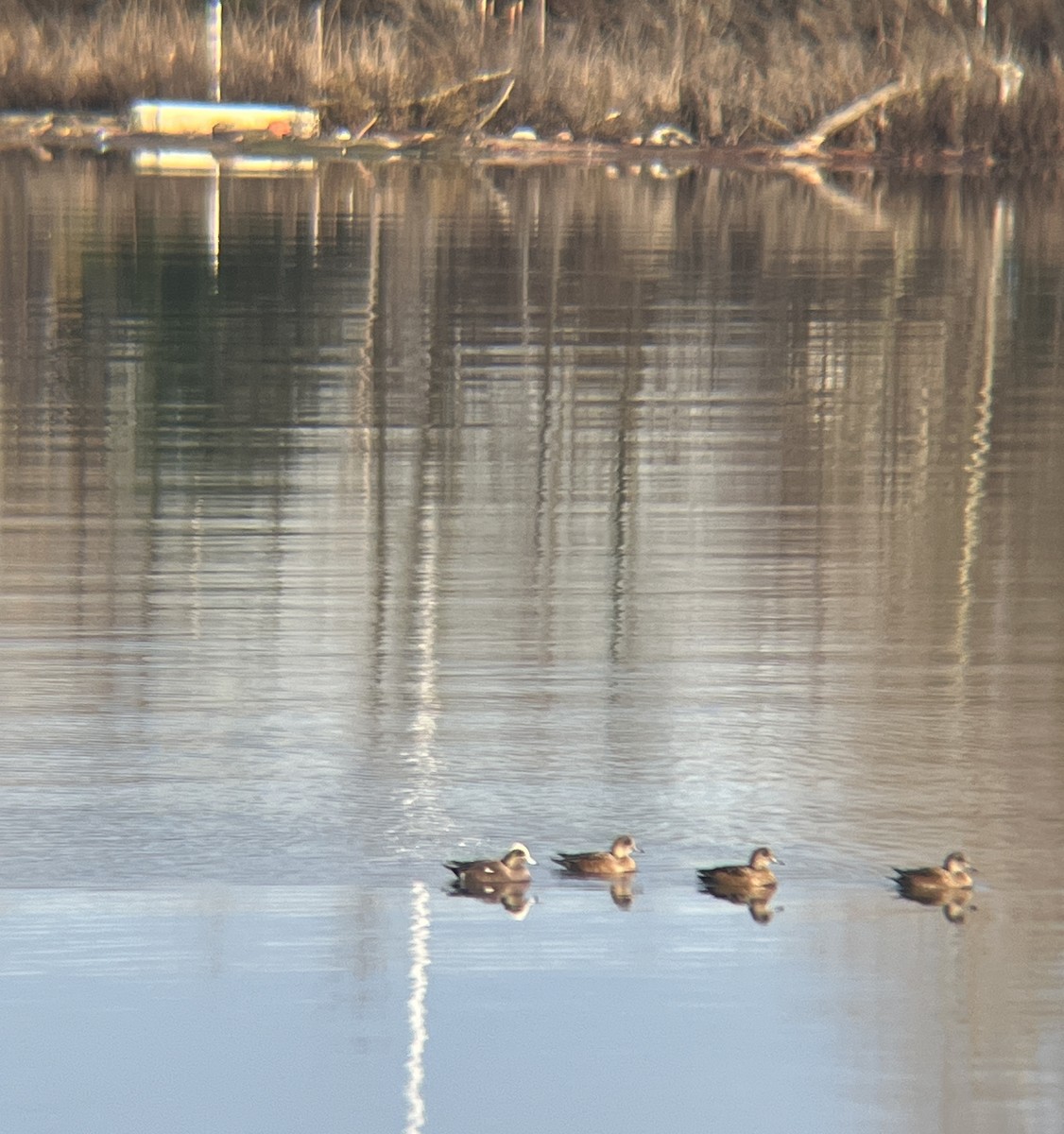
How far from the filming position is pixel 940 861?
7.61 m

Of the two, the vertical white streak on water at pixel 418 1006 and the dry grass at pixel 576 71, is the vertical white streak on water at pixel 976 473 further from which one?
the dry grass at pixel 576 71

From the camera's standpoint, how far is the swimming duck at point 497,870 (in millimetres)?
7227

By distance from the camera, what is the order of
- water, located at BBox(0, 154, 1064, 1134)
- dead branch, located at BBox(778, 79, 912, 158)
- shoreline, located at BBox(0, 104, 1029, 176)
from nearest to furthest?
water, located at BBox(0, 154, 1064, 1134), shoreline, located at BBox(0, 104, 1029, 176), dead branch, located at BBox(778, 79, 912, 158)

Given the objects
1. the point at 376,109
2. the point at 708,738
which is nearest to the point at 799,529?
the point at 708,738

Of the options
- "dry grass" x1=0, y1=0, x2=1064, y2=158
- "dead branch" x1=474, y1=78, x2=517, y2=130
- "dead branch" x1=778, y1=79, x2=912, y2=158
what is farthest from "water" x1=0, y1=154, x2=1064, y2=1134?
"dead branch" x1=474, y1=78, x2=517, y2=130

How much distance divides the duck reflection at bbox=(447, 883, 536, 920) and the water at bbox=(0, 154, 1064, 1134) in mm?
26

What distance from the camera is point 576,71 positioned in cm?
4875

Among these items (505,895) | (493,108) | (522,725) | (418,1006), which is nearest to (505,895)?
(505,895)

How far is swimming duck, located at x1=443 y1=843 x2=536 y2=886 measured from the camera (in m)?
7.23

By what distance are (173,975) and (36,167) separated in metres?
36.3

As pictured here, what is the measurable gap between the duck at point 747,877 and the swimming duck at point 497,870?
0.51 m

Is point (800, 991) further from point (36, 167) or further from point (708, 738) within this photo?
point (36, 167)

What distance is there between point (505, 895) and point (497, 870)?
0.07 m

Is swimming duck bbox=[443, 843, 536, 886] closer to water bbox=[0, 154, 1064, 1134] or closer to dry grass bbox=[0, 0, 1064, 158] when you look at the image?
water bbox=[0, 154, 1064, 1134]
